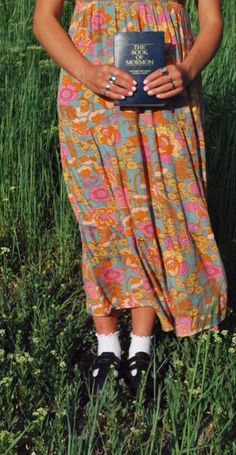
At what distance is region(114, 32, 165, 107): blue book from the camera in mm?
1993

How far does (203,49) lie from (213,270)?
2.17 feet

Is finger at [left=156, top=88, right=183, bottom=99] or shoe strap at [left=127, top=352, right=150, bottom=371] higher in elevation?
finger at [left=156, top=88, right=183, bottom=99]

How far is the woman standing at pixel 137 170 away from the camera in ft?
6.88

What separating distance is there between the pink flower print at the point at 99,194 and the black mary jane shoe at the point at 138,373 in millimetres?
516

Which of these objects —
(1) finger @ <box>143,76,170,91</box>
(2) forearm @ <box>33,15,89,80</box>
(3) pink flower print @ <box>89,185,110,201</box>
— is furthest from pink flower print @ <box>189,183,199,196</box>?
(2) forearm @ <box>33,15,89,80</box>

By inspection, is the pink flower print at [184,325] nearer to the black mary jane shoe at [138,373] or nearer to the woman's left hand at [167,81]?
the black mary jane shoe at [138,373]

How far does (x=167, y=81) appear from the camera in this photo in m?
A: 2.02

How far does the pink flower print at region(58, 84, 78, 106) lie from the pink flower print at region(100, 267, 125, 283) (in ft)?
1.68

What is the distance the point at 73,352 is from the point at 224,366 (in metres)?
0.51

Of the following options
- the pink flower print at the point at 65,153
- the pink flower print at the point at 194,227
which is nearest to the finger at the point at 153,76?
the pink flower print at the point at 65,153

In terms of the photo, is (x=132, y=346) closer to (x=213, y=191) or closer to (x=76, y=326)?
(x=76, y=326)

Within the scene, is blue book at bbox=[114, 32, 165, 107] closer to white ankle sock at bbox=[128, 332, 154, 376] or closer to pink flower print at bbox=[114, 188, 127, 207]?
pink flower print at bbox=[114, 188, 127, 207]

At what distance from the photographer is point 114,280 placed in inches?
92.1

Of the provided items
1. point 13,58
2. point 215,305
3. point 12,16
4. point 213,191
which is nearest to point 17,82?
point 13,58
